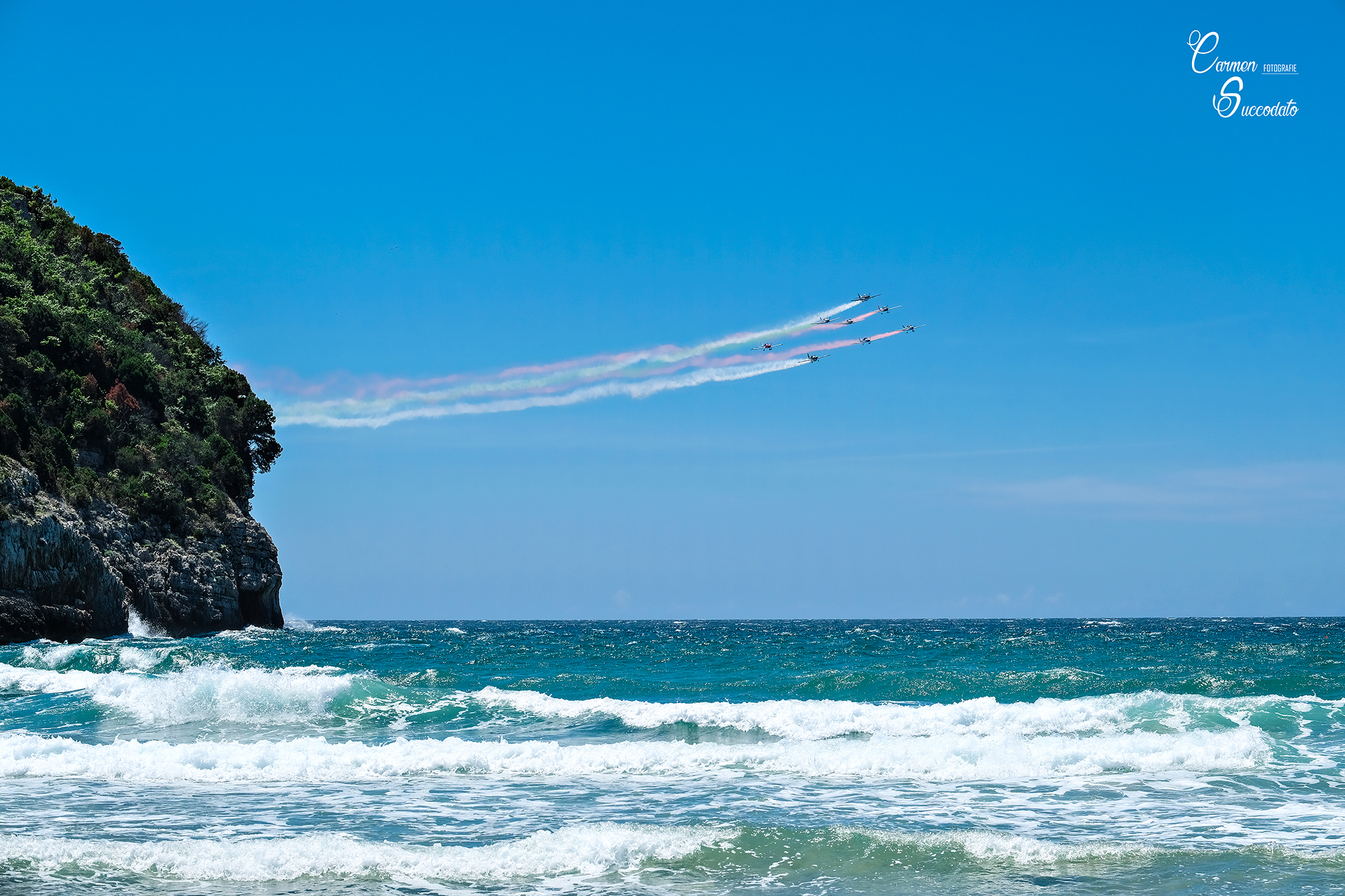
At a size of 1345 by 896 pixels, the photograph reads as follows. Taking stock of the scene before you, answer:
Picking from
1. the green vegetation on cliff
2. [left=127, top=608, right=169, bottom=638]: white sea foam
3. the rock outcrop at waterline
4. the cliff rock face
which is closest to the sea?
the cliff rock face

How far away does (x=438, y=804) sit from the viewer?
51.8 ft

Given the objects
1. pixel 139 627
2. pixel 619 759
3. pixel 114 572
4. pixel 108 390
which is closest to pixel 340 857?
pixel 619 759

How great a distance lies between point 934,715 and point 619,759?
841 centimetres

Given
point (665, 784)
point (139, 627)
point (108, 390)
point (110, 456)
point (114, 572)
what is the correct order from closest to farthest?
point (665, 784) < point (114, 572) < point (139, 627) < point (110, 456) < point (108, 390)

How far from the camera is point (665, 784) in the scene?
57.6ft

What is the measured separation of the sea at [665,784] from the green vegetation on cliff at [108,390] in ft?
90.9

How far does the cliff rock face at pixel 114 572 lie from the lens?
4709 cm

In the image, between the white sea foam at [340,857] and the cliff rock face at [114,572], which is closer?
the white sea foam at [340,857]

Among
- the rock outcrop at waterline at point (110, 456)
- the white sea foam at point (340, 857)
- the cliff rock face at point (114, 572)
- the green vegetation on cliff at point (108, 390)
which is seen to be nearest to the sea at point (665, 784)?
the white sea foam at point (340, 857)

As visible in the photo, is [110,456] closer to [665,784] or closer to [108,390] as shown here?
[108,390]

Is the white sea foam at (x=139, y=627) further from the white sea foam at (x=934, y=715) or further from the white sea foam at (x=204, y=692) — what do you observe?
the white sea foam at (x=934, y=715)

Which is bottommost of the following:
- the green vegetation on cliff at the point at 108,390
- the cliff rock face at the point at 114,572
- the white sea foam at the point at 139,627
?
the white sea foam at the point at 139,627

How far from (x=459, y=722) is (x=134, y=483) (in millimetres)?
43506

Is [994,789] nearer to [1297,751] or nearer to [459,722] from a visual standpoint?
[1297,751]
